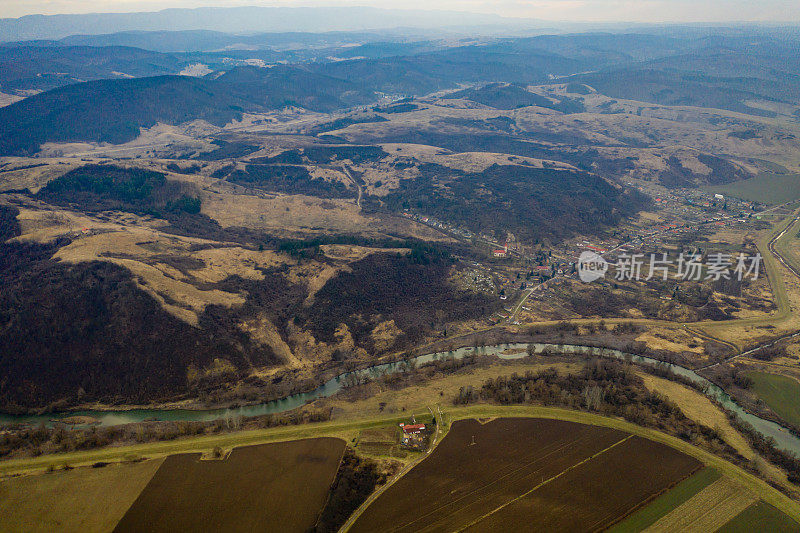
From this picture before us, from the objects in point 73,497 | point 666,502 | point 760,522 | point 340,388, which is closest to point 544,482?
point 666,502

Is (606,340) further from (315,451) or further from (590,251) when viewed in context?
(315,451)

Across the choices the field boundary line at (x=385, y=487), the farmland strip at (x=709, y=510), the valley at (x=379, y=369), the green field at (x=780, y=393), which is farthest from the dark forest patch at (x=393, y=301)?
the farmland strip at (x=709, y=510)

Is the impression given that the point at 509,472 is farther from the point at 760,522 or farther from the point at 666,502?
the point at 760,522

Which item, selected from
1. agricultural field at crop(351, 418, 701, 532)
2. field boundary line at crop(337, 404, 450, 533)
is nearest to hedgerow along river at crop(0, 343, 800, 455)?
agricultural field at crop(351, 418, 701, 532)

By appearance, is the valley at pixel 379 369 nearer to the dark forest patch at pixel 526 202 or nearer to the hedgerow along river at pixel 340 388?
the hedgerow along river at pixel 340 388

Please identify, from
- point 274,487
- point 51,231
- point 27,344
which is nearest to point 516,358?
point 274,487
